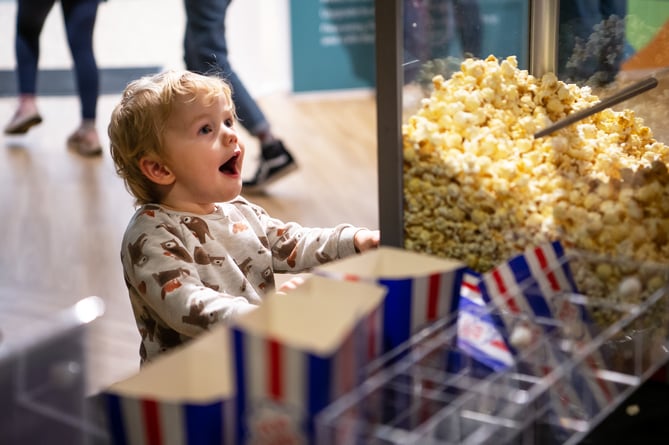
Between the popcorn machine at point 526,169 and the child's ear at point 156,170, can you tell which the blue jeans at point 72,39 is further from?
the popcorn machine at point 526,169

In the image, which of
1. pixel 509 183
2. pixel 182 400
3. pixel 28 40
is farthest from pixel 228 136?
pixel 28 40

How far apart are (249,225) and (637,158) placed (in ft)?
1.81

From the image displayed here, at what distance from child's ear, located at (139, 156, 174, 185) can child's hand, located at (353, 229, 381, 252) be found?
0.90 feet

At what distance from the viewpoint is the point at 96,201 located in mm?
4016

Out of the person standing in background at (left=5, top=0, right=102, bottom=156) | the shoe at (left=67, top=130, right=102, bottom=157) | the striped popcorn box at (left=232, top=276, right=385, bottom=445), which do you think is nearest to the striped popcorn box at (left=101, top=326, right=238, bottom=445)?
the striped popcorn box at (left=232, top=276, right=385, bottom=445)

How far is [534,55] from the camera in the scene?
4.47 ft

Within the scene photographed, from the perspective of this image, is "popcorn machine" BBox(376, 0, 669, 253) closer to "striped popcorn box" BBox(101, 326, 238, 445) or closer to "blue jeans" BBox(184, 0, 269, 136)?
"striped popcorn box" BBox(101, 326, 238, 445)

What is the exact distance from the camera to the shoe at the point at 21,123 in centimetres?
451

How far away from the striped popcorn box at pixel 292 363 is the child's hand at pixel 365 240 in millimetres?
627

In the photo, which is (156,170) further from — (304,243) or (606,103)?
(606,103)

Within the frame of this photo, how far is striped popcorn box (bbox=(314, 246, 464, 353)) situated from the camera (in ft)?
2.89

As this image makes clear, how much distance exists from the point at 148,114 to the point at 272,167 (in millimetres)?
2690

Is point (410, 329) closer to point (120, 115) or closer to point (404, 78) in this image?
point (404, 78)

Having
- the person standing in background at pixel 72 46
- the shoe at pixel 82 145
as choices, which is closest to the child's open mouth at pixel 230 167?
the person standing in background at pixel 72 46
